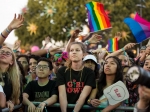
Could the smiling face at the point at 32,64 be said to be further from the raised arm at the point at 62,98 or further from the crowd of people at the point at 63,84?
the raised arm at the point at 62,98

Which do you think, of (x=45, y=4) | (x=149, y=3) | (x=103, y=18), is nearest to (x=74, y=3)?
(x=45, y=4)

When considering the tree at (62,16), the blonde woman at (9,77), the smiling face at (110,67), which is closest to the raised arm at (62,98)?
the blonde woman at (9,77)

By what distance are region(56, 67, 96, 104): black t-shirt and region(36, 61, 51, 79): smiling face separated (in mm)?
400

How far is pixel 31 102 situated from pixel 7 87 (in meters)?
0.47

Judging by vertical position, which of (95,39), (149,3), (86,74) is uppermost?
(149,3)

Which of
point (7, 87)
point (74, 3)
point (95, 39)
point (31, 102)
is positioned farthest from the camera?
point (74, 3)

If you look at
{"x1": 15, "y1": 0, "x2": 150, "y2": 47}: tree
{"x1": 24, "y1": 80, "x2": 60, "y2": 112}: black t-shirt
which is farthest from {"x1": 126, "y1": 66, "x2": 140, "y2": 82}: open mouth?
{"x1": 15, "y1": 0, "x2": 150, "y2": 47}: tree

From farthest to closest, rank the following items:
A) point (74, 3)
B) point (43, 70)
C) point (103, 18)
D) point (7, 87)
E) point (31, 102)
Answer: point (74, 3) < point (103, 18) < point (43, 70) < point (31, 102) < point (7, 87)

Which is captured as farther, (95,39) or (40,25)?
(40,25)

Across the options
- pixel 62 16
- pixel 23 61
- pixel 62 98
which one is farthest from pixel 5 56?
pixel 62 16

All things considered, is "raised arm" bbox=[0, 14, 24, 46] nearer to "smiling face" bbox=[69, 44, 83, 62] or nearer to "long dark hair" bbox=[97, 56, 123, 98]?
"smiling face" bbox=[69, 44, 83, 62]

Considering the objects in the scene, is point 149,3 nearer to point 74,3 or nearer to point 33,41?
point 74,3

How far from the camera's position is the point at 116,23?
107 ft

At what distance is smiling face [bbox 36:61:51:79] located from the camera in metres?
5.02
